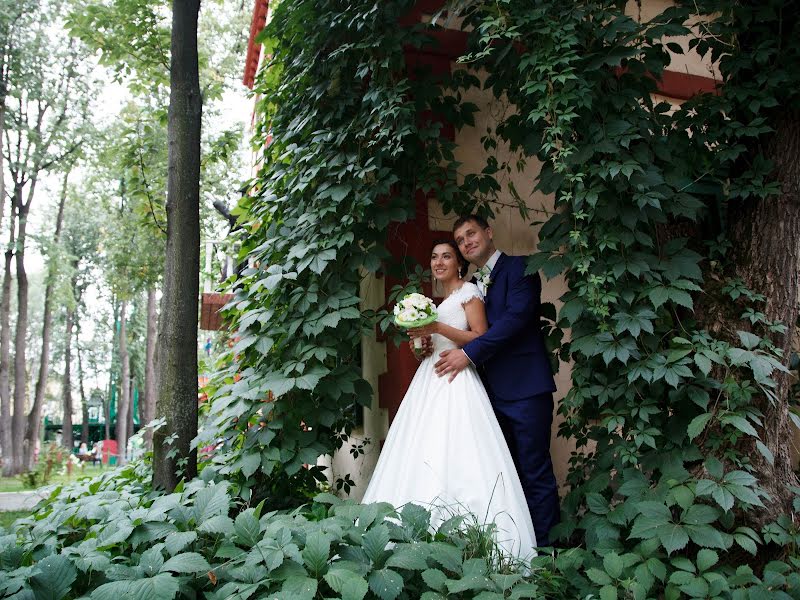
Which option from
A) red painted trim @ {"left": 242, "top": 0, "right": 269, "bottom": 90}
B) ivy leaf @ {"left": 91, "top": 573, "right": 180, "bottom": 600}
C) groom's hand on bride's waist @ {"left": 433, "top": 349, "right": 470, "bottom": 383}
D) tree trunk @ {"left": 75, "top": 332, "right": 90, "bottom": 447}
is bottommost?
tree trunk @ {"left": 75, "top": 332, "right": 90, "bottom": 447}

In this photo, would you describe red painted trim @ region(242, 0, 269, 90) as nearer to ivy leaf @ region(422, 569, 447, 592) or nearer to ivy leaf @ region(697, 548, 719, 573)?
ivy leaf @ region(422, 569, 447, 592)

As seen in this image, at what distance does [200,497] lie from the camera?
10.1 feet

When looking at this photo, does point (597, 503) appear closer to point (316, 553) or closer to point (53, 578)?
point (316, 553)

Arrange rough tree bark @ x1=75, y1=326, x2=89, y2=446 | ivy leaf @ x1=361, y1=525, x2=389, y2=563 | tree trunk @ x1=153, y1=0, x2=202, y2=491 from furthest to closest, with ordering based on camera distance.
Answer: rough tree bark @ x1=75, y1=326, x2=89, y2=446
tree trunk @ x1=153, y1=0, x2=202, y2=491
ivy leaf @ x1=361, y1=525, x2=389, y2=563

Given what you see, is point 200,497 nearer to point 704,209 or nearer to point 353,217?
point 353,217

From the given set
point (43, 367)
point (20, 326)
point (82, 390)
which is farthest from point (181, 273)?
point (82, 390)

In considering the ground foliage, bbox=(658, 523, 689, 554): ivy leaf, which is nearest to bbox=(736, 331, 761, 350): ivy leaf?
bbox=(658, 523, 689, 554): ivy leaf

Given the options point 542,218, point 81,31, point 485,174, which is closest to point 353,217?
point 485,174

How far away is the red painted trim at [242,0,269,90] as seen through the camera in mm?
10438

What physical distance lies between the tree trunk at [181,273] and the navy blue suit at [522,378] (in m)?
2.05

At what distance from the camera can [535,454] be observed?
364 cm

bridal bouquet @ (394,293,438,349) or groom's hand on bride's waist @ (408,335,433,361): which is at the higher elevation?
bridal bouquet @ (394,293,438,349)

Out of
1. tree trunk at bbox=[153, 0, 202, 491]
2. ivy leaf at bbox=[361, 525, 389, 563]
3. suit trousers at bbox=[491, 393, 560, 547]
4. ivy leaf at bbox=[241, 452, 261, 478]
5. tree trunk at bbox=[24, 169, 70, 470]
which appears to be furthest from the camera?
tree trunk at bbox=[24, 169, 70, 470]

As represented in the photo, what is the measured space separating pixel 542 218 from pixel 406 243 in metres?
1.20
